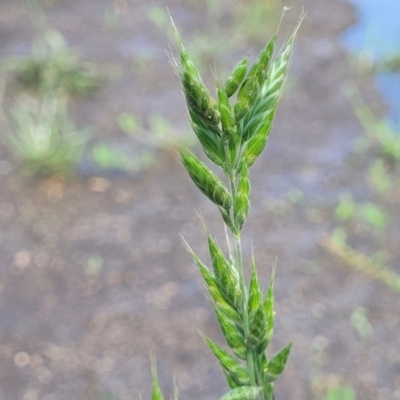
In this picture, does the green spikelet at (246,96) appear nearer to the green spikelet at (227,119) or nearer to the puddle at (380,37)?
the green spikelet at (227,119)

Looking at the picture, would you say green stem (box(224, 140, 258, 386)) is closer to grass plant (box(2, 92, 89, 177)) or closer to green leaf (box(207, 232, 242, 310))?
green leaf (box(207, 232, 242, 310))

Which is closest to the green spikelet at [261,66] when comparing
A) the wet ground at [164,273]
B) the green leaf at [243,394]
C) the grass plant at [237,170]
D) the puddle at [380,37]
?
the grass plant at [237,170]

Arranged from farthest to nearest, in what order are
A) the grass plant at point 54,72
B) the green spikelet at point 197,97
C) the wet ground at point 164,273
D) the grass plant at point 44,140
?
the grass plant at point 54,72 → the grass plant at point 44,140 → the wet ground at point 164,273 → the green spikelet at point 197,97

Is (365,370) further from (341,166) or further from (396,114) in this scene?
(396,114)

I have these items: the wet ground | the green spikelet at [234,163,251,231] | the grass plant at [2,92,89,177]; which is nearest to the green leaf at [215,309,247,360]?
the green spikelet at [234,163,251,231]

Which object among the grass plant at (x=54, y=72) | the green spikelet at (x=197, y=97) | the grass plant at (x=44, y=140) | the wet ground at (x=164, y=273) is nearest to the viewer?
the green spikelet at (x=197, y=97)

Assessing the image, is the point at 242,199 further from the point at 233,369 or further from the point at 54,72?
the point at 54,72

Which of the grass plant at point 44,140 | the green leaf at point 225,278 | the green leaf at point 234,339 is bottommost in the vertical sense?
the green leaf at point 234,339
